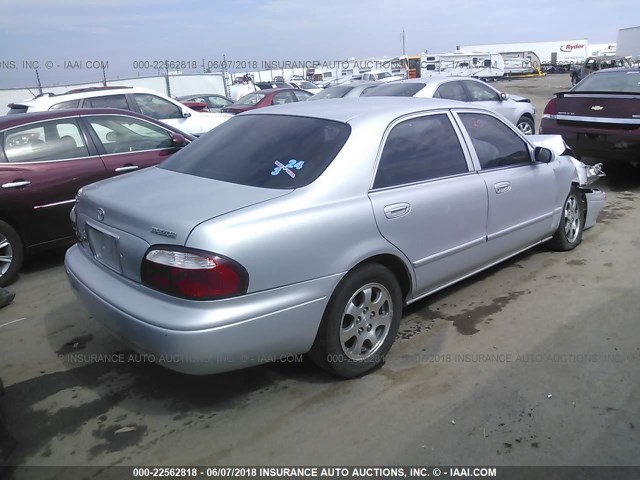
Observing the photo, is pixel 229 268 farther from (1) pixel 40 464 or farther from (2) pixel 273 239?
(1) pixel 40 464

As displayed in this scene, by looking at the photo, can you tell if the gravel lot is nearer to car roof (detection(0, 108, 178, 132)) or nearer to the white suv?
car roof (detection(0, 108, 178, 132))

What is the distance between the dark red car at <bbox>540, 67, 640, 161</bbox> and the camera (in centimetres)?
696

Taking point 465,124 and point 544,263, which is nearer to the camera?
point 465,124

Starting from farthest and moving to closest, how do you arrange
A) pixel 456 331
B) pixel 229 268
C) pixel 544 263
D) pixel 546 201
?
pixel 544 263
pixel 546 201
pixel 456 331
pixel 229 268

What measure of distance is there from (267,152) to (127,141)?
300cm

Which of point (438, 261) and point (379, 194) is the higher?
point (379, 194)

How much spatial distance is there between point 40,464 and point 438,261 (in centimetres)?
252

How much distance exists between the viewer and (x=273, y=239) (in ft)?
8.55

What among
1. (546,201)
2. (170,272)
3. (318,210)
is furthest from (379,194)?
Result: (546,201)

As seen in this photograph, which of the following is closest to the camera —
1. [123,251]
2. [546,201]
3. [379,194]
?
[123,251]

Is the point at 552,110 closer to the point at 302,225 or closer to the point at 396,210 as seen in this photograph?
the point at 396,210

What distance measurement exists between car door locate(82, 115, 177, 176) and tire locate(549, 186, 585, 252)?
160 inches

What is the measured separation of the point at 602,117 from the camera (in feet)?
23.6

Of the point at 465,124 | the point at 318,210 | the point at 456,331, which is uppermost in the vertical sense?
the point at 465,124
